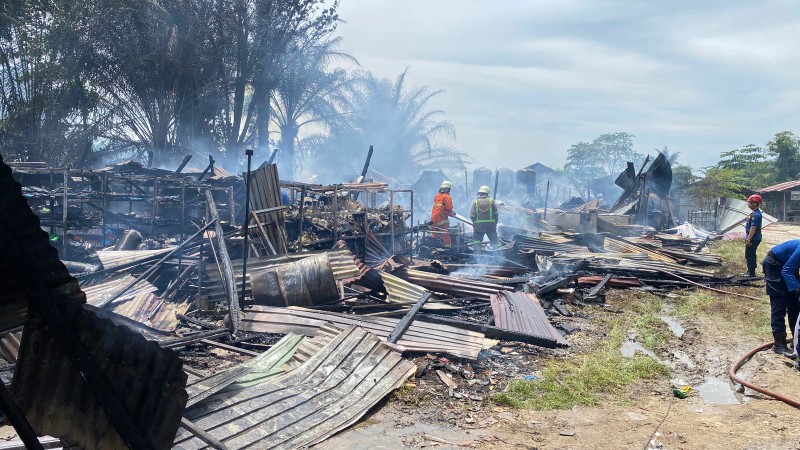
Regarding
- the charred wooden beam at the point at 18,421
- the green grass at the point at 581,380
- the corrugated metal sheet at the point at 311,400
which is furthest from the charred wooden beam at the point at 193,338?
the charred wooden beam at the point at 18,421

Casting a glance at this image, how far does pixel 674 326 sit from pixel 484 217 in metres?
6.44

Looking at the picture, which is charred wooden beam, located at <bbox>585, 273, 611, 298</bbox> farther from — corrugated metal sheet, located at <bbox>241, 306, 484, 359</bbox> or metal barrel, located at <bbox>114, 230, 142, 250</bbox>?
metal barrel, located at <bbox>114, 230, 142, 250</bbox>

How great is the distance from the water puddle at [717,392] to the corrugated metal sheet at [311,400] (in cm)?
305

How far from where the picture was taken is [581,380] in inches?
237

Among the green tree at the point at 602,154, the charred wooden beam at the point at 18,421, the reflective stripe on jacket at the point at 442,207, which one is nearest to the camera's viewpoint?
the charred wooden beam at the point at 18,421

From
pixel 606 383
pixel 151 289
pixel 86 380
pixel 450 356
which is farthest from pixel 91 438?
pixel 151 289

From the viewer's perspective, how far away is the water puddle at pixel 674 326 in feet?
28.0

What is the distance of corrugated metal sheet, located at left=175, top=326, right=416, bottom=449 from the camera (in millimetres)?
4375

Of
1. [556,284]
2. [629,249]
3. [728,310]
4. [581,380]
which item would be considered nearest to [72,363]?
[581,380]

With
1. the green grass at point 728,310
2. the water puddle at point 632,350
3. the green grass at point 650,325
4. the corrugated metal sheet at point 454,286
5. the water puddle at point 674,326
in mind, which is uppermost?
the corrugated metal sheet at point 454,286

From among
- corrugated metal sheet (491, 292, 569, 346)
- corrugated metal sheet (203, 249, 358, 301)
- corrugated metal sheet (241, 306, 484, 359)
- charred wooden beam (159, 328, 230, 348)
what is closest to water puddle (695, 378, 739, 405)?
corrugated metal sheet (491, 292, 569, 346)

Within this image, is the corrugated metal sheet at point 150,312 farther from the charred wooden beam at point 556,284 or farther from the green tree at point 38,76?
the green tree at point 38,76

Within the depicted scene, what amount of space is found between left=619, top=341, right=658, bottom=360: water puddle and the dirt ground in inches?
29.9

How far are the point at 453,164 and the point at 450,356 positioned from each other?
34148 mm
